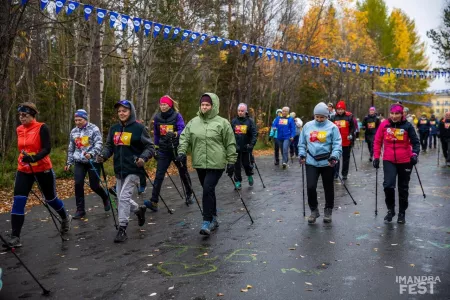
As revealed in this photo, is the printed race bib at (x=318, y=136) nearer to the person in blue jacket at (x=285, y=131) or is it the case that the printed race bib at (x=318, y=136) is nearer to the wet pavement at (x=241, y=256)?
A: the wet pavement at (x=241, y=256)

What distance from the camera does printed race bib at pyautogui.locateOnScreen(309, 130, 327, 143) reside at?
7441 millimetres

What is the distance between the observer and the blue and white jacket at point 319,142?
743 centimetres

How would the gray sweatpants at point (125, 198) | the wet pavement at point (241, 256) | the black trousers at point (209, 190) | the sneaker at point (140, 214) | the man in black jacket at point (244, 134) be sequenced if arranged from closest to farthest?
1. the wet pavement at point (241, 256)
2. the gray sweatpants at point (125, 198)
3. the black trousers at point (209, 190)
4. the sneaker at point (140, 214)
5. the man in black jacket at point (244, 134)

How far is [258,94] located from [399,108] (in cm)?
2560

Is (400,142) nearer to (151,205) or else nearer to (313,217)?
(313,217)

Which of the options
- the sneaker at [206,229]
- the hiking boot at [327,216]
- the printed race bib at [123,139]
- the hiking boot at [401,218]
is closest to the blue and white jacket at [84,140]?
the printed race bib at [123,139]

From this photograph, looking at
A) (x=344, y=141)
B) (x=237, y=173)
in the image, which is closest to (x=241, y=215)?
(x=237, y=173)

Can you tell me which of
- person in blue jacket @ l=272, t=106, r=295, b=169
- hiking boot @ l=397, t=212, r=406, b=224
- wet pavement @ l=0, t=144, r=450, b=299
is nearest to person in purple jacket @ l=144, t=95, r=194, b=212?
wet pavement @ l=0, t=144, r=450, b=299

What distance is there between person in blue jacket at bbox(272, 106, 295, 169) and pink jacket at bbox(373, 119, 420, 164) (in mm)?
8339

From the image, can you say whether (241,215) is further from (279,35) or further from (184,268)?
(279,35)

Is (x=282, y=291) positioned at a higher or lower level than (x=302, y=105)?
lower

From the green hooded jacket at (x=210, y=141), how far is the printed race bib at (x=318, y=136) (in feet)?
4.93

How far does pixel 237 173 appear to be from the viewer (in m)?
11.1

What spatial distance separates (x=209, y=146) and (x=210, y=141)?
75 millimetres
